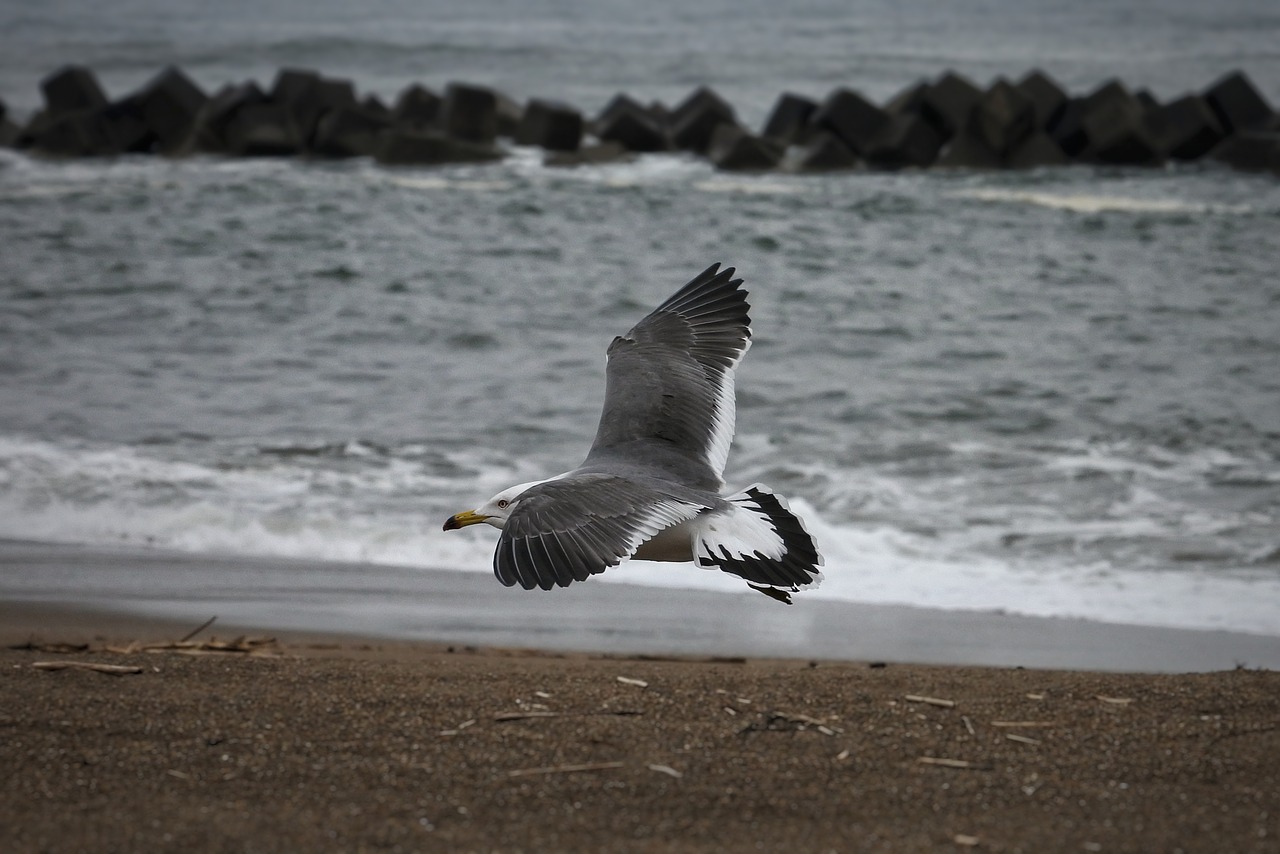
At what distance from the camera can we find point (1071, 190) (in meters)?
19.0

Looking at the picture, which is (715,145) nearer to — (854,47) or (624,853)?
(624,853)

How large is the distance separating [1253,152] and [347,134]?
43.6ft

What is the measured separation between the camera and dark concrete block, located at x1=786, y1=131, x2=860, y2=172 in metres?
21.3

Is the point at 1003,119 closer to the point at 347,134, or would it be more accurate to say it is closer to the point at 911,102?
the point at 911,102

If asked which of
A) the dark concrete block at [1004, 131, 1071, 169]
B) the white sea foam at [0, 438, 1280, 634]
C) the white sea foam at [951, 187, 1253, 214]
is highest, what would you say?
the dark concrete block at [1004, 131, 1071, 169]

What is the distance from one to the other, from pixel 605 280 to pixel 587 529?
9.79m

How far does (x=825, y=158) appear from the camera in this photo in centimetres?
2131

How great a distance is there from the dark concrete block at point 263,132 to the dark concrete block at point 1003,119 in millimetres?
10506

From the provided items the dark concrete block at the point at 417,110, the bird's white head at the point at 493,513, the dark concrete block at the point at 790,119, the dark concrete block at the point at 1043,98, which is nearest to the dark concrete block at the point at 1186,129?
the dark concrete block at the point at 1043,98

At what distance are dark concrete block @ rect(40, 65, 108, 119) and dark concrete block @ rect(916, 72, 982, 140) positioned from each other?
1375 cm

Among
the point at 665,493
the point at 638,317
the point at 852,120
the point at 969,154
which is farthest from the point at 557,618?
the point at 852,120

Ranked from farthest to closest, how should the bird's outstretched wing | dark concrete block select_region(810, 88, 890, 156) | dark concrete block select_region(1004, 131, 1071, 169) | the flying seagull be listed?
dark concrete block select_region(810, 88, 890, 156) < dark concrete block select_region(1004, 131, 1071, 169) < the bird's outstretched wing < the flying seagull

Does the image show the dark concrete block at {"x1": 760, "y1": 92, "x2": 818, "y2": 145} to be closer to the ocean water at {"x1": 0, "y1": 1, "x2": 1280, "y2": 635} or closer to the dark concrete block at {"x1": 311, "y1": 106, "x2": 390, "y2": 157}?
the ocean water at {"x1": 0, "y1": 1, "x2": 1280, "y2": 635}

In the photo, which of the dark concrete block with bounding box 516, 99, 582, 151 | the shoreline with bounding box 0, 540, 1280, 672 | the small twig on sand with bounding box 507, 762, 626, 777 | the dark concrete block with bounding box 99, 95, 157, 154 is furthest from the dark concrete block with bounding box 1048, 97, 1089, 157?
the small twig on sand with bounding box 507, 762, 626, 777
